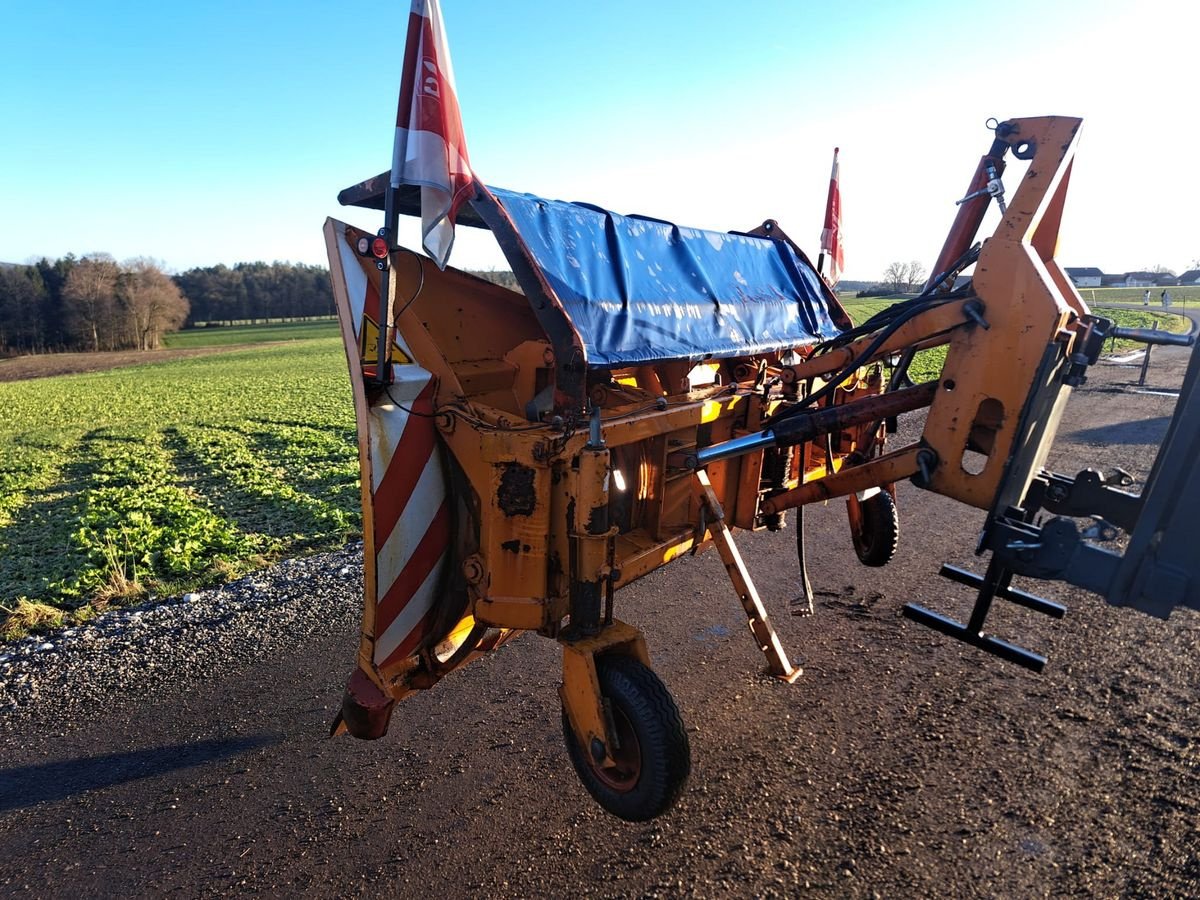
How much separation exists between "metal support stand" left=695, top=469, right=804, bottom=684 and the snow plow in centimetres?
1

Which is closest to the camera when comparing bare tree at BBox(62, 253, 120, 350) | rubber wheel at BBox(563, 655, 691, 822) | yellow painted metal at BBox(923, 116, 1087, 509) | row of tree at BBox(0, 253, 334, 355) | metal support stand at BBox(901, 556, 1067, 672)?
yellow painted metal at BBox(923, 116, 1087, 509)

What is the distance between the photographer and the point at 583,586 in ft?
8.96

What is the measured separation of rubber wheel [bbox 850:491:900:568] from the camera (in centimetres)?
486

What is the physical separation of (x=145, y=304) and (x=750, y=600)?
62.4 m

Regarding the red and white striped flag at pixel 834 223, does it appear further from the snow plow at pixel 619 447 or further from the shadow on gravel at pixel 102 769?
the shadow on gravel at pixel 102 769

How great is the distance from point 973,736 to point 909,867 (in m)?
0.98

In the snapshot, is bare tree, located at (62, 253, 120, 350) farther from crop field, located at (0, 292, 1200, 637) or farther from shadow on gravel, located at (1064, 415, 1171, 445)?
shadow on gravel, located at (1064, 415, 1171, 445)

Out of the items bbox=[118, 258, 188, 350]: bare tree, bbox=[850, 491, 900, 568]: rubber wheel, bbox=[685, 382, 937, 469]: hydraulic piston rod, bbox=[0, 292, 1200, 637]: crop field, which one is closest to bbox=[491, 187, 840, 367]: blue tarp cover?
bbox=[685, 382, 937, 469]: hydraulic piston rod

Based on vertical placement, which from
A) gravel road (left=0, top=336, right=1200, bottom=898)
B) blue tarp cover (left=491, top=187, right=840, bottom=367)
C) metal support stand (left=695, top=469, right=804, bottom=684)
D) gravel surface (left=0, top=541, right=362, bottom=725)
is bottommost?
gravel surface (left=0, top=541, right=362, bottom=725)

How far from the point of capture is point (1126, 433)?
9523 millimetres

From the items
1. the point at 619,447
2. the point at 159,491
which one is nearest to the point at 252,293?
the point at 159,491

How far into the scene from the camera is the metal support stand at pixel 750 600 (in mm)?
2975

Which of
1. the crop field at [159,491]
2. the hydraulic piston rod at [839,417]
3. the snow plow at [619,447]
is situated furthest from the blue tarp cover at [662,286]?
the crop field at [159,491]

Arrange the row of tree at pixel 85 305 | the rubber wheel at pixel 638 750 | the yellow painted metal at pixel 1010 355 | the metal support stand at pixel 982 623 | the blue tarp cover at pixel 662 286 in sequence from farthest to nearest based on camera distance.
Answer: the row of tree at pixel 85 305 < the blue tarp cover at pixel 662 286 < the metal support stand at pixel 982 623 < the rubber wheel at pixel 638 750 < the yellow painted metal at pixel 1010 355
